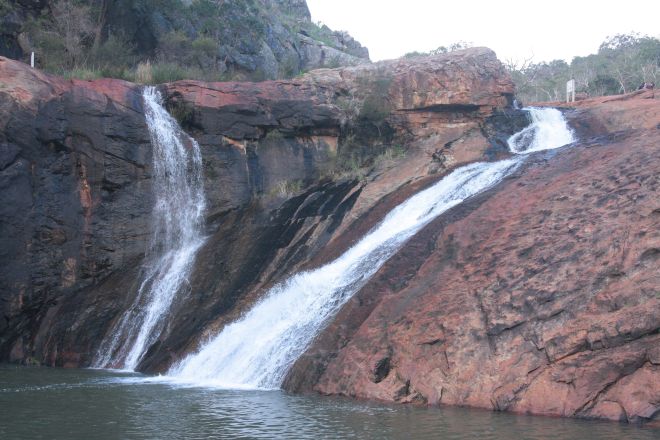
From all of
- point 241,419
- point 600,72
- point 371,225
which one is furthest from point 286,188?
point 600,72

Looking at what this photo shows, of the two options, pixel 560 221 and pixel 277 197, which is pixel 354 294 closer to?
pixel 560 221

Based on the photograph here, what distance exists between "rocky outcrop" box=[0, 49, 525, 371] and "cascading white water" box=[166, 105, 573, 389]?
40.1 inches

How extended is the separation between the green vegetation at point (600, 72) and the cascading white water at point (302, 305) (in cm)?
2877

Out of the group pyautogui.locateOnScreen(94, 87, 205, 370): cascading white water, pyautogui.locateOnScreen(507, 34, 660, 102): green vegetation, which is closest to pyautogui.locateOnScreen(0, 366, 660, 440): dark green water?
pyautogui.locateOnScreen(94, 87, 205, 370): cascading white water

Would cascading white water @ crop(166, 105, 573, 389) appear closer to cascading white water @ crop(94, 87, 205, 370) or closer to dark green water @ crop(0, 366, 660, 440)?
dark green water @ crop(0, 366, 660, 440)

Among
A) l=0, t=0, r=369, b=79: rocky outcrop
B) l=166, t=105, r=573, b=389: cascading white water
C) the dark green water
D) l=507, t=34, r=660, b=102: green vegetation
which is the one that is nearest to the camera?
the dark green water

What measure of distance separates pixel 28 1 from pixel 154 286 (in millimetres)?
17384

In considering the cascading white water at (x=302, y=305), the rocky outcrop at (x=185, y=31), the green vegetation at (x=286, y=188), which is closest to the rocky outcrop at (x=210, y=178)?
the green vegetation at (x=286, y=188)

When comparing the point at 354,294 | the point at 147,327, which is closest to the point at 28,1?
the point at 147,327

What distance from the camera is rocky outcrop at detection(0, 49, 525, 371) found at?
1922cm

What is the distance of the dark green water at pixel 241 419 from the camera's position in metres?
9.43

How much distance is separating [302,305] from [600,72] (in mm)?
45684

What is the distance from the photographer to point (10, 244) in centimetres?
1897

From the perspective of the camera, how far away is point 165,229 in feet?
68.9
